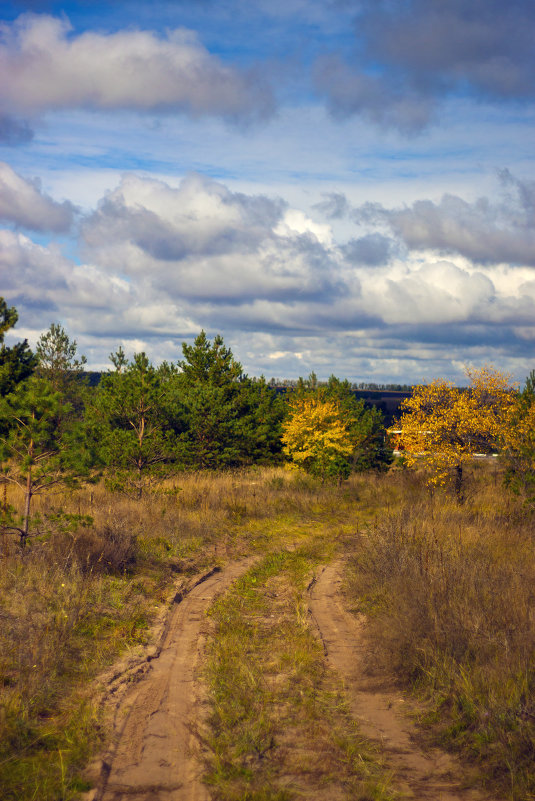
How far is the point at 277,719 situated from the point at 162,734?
1046 mm

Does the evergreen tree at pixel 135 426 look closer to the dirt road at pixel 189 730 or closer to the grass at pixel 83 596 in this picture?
the grass at pixel 83 596

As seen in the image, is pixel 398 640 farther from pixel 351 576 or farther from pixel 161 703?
pixel 351 576

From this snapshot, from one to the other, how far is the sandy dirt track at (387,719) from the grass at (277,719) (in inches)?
6.3

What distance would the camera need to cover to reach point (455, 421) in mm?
18141

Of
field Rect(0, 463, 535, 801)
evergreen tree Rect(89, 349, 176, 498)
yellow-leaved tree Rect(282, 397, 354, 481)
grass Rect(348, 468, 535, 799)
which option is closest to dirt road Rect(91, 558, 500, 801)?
field Rect(0, 463, 535, 801)

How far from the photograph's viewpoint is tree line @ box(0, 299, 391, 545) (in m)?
9.56

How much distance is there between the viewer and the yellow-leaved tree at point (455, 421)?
17750 millimetres

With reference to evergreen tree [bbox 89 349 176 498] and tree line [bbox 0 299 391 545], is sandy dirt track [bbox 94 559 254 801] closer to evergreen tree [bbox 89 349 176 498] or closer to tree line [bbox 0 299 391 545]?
tree line [bbox 0 299 391 545]

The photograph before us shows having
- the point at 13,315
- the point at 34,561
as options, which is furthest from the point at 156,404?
the point at 13,315

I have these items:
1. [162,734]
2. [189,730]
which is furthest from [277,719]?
[162,734]

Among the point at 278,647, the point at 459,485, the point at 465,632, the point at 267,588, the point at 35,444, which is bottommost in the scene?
the point at 267,588

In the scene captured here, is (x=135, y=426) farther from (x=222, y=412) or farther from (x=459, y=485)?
(x=459, y=485)

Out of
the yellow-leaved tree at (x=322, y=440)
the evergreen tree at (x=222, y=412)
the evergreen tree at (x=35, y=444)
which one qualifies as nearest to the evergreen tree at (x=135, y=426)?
the evergreen tree at (x=222, y=412)

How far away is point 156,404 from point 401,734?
47.5 ft
